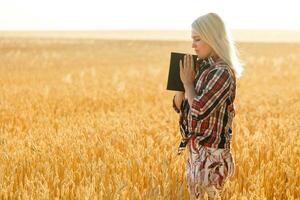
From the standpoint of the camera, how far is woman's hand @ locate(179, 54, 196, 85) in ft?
10.3

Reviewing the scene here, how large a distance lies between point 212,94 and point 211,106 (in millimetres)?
69

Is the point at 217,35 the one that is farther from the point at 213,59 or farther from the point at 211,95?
the point at 211,95

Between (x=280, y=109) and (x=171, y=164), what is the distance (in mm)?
4408

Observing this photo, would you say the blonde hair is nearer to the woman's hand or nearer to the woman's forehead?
the woman's forehead

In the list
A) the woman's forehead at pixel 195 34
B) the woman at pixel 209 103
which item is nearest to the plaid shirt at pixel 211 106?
the woman at pixel 209 103

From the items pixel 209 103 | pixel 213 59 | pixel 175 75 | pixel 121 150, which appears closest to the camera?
pixel 209 103

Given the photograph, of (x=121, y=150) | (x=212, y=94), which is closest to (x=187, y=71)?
(x=212, y=94)

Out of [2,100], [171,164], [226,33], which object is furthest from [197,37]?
[2,100]

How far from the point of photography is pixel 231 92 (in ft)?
10.3

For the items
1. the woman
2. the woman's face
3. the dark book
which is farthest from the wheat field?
the dark book

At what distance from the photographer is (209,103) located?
3.04 m

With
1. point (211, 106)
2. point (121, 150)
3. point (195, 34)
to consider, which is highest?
point (195, 34)

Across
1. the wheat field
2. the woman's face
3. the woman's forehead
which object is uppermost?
the woman's forehead

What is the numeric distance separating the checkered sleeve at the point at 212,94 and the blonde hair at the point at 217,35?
8cm
